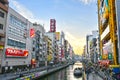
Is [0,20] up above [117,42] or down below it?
above

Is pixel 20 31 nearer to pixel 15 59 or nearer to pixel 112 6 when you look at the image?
pixel 15 59

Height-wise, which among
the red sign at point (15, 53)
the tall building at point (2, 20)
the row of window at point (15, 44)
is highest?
the tall building at point (2, 20)

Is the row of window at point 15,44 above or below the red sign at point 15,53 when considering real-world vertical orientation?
above

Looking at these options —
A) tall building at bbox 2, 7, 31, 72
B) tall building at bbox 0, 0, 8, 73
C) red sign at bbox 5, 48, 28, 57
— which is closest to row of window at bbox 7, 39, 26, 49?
tall building at bbox 2, 7, 31, 72

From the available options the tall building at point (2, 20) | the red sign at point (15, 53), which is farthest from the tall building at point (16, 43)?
the tall building at point (2, 20)

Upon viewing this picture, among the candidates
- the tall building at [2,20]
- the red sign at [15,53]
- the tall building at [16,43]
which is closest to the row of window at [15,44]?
the tall building at [16,43]

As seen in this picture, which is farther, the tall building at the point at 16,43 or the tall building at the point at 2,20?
the tall building at the point at 16,43

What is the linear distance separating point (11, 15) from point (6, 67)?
785 inches

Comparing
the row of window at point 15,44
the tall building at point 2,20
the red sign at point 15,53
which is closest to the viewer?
the tall building at point 2,20

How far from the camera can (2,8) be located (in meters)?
68.0

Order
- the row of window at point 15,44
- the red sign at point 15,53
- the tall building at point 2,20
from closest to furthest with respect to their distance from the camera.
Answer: the tall building at point 2,20
the red sign at point 15,53
the row of window at point 15,44

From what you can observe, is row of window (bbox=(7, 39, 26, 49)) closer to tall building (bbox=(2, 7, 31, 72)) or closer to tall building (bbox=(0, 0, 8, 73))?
tall building (bbox=(2, 7, 31, 72))

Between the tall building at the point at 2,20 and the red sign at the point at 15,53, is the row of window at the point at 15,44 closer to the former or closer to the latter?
the red sign at the point at 15,53

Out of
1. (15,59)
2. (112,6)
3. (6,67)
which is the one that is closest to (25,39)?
(15,59)
